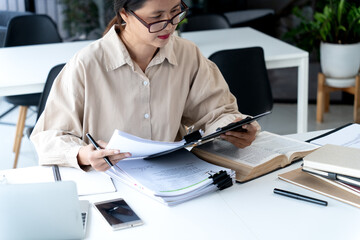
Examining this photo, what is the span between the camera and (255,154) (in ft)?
5.38

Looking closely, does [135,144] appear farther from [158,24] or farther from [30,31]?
[30,31]

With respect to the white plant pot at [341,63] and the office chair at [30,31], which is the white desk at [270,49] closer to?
the white plant pot at [341,63]

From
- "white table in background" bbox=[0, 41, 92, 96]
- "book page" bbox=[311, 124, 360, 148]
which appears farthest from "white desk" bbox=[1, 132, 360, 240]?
"white table in background" bbox=[0, 41, 92, 96]

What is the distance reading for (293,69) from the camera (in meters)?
5.06

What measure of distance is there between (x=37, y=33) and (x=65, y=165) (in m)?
2.38

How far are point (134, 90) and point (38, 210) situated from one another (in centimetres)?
68

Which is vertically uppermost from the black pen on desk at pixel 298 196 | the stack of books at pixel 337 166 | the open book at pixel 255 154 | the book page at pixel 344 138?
the stack of books at pixel 337 166

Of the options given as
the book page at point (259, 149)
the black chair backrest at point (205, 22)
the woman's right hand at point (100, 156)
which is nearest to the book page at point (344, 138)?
the book page at point (259, 149)

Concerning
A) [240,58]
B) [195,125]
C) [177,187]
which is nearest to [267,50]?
[240,58]

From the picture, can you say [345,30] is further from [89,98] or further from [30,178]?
[30,178]

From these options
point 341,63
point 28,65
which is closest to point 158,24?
point 28,65

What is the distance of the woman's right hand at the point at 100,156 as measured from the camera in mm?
1417

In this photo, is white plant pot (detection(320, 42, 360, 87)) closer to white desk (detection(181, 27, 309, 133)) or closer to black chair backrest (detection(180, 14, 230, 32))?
white desk (detection(181, 27, 309, 133))

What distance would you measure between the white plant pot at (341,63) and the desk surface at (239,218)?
2651mm
